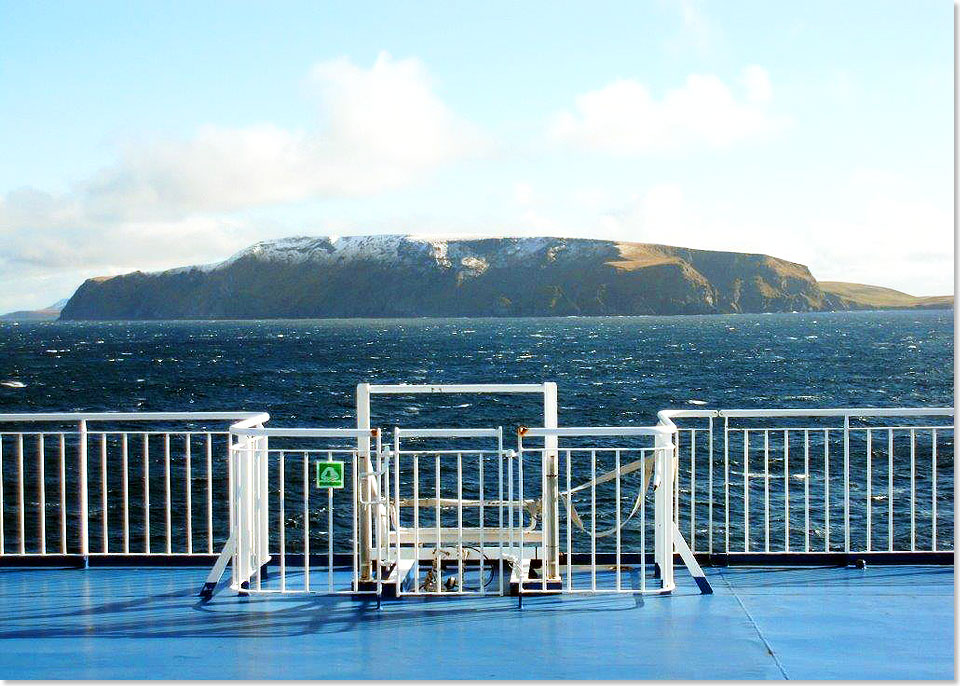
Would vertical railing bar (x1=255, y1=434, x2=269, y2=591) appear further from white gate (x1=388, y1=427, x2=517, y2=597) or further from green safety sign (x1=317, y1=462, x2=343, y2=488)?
white gate (x1=388, y1=427, x2=517, y2=597)

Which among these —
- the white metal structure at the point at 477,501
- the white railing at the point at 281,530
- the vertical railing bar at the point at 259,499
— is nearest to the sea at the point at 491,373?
the white metal structure at the point at 477,501

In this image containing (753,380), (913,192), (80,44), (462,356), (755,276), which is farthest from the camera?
(755,276)

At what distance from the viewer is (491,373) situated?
242 feet

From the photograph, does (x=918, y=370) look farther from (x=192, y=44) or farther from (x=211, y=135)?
(x=192, y=44)

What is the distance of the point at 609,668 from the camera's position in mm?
4879

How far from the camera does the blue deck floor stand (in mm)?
4906

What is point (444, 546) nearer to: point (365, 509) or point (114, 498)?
point (365, 509)

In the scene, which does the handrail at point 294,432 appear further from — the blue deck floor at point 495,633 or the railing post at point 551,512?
the railing post at point 551,512

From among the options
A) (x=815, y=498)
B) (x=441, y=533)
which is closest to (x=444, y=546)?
(x=441, y=533)

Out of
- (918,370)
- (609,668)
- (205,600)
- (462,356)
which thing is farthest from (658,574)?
(462,356)

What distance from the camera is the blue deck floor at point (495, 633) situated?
491cm

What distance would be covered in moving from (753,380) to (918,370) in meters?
12.4

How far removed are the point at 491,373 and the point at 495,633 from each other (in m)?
68.5

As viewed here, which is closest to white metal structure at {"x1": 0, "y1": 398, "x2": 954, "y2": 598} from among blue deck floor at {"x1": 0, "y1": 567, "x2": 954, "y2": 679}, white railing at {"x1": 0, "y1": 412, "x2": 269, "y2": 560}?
white railing at {"x1": 0, "y1": 412, "x2": 269, "y2": 560}
